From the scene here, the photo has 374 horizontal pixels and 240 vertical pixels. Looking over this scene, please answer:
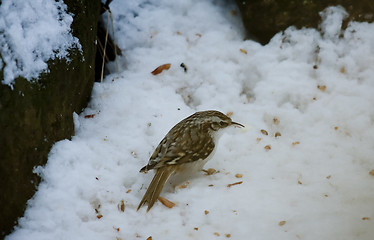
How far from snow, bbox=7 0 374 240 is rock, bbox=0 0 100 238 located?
105 mm

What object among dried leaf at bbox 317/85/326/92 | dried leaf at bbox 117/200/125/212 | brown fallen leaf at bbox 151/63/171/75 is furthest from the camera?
brown fallen leaf at bbox 151/63/171/75

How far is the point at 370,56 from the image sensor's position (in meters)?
4.71

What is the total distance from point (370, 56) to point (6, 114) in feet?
11.0

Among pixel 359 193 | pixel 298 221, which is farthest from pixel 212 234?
pixel 359 193

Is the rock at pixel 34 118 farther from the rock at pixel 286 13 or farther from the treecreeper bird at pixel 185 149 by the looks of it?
the rock at pixel 286 13

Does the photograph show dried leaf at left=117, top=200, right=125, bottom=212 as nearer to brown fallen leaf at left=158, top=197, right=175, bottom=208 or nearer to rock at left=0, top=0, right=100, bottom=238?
brown fallen leaf at left=158, top=197, right=175, bottom=208

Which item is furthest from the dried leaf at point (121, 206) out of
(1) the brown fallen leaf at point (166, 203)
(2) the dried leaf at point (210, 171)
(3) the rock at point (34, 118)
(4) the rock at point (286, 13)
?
(4) the rock at point (286, 13)

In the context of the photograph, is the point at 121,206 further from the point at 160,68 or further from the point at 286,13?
the point at 286,13

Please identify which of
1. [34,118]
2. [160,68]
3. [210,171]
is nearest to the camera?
[34,118]

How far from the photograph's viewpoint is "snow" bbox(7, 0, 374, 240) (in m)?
3.24

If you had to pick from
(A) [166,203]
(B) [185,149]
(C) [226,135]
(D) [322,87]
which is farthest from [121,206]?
(D) [322,87]

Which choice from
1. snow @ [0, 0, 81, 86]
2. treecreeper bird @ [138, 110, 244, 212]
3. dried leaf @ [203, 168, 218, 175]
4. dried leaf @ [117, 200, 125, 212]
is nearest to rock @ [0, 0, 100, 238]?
snow @ [0, 0, 81, 86]

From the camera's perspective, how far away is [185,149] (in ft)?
12.1

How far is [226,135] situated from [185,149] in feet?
2.21
